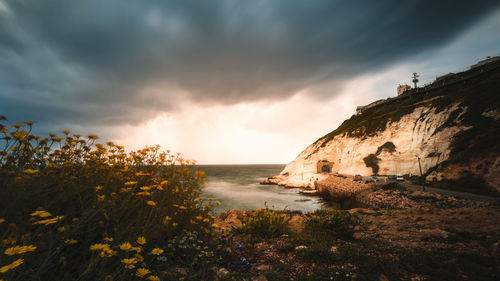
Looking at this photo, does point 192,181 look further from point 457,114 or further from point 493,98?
point 493,98

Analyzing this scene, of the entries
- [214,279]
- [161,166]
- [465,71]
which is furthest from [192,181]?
[465,71]

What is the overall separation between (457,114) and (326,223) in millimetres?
41146

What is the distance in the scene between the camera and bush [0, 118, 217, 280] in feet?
5.65

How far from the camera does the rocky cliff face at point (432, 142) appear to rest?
24.1 meters

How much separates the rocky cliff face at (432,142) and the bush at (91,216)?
31.6m

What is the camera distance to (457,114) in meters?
30.7

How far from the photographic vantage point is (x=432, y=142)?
30484 millimetres

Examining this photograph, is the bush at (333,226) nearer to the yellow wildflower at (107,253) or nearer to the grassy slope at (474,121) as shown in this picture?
the yellow wildflower at (107,253)

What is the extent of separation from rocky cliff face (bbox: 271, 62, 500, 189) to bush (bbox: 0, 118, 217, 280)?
1245 inches

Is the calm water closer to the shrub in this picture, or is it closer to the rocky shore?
the rocky shore

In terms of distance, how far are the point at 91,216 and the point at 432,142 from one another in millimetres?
42742

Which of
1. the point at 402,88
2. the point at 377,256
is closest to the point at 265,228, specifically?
the point at 377,256

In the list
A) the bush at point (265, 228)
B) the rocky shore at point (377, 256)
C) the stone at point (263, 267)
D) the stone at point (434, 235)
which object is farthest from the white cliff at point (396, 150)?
the stone at point (263, 267)

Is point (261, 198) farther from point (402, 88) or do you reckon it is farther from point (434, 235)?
point (402, 88)
